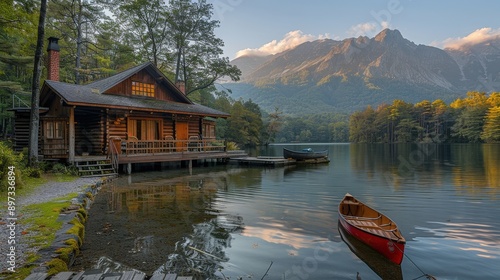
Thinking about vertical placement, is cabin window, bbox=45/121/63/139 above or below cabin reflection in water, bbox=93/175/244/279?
above

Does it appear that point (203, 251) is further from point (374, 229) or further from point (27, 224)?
point (27, 224)

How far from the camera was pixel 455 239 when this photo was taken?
7.86m

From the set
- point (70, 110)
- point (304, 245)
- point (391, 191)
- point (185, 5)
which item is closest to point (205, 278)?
point (304, 245)

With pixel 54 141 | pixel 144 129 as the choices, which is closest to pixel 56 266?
pixel 54 141

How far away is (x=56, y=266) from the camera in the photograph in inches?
194

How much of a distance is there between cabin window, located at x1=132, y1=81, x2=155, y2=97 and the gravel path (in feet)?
37.4

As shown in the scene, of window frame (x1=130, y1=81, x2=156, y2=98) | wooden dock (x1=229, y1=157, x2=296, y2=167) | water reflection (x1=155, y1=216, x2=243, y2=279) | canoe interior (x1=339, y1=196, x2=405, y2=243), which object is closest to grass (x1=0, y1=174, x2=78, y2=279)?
water reflection (x1=155, y1=216, x2=243, y2=279)

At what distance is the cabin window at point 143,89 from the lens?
23969 mm

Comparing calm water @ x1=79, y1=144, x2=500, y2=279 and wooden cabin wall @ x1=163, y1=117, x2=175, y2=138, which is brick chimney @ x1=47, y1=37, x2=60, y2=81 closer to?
wooden cabin wall @ x1=163, y1=117, x2=175, y2=138

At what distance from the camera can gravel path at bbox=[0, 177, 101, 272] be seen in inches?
206

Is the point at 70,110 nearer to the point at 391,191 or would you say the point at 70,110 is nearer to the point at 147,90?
the point at 147,90

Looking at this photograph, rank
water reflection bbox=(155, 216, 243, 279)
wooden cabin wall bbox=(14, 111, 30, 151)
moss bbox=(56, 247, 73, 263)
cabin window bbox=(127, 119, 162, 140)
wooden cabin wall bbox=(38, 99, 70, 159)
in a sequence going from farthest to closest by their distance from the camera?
cabin window bbox=(127, 119, 162, 140) → wooden cabin wall bbox=(14, 111, 30, 151) → wooden cabin wall bbox=(38, 99, 70, 159) → water reflection bbox=(155, 216, 243, 279) → moss bbox=(56, 247, 73, 263)

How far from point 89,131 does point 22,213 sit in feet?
47.6

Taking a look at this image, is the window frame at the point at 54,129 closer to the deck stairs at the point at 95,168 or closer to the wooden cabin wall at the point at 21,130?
the wooden cabin wall at the point at 21,130
